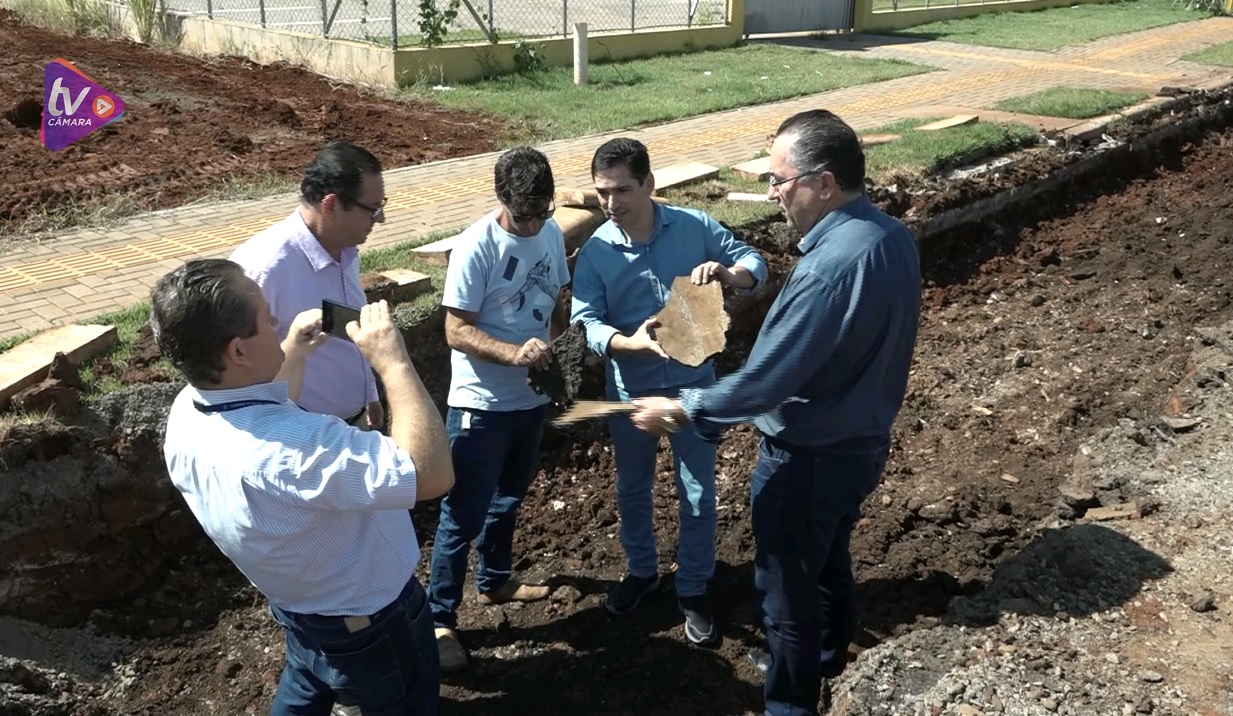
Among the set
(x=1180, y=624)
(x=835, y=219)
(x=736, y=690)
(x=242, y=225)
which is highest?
(x=835, y=219)

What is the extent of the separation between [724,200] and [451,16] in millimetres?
7762

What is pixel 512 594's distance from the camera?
194 inches

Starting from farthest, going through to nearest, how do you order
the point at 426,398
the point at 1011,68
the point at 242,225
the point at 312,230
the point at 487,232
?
1. the point at 1011,68
2. the point at 242,225
3. the point at 487,232
4. the point at 312,230
5. the point at 426,398

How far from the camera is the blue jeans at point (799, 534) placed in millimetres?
3594

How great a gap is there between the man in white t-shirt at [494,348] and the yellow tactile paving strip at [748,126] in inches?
162

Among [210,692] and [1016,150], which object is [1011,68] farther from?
A: [210,692]

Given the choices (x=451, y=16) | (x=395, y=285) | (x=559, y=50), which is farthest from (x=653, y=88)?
(x=395, y=285)

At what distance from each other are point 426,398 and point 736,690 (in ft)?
7.73

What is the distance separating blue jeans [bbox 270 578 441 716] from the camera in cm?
288

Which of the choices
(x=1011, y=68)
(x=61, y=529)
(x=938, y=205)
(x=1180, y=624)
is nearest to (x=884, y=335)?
(x=1180, y=624)

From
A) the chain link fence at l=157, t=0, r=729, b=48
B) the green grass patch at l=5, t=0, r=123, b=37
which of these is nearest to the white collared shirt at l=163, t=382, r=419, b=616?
the chain link fence at l=157, t=0, r=729, b=48

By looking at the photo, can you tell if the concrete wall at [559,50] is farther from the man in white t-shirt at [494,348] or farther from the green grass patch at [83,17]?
the man in white t-shirt at [494,348]

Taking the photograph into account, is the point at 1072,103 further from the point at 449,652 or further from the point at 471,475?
the point at 449,652

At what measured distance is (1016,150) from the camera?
10.3 meters
